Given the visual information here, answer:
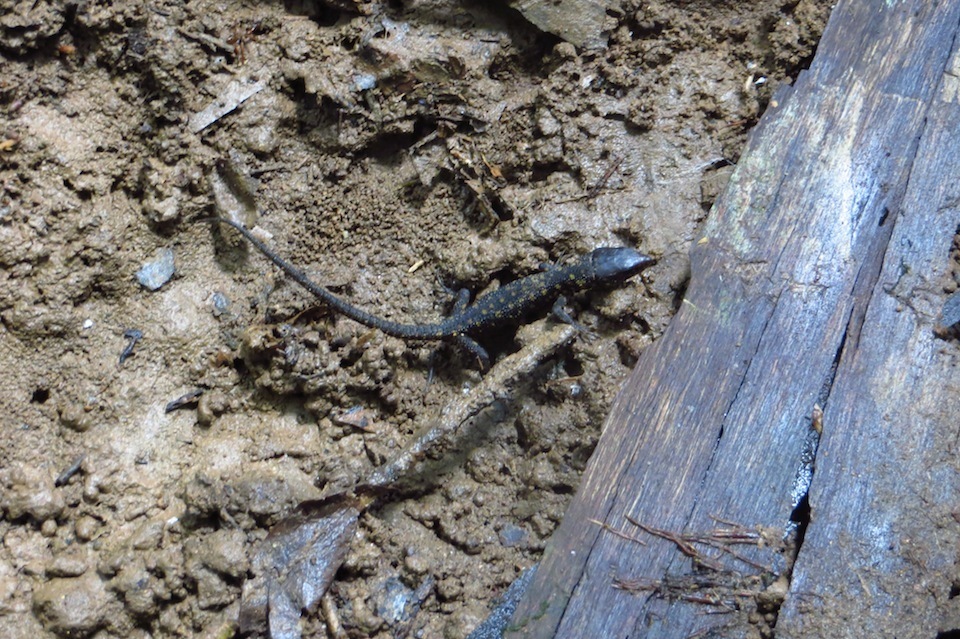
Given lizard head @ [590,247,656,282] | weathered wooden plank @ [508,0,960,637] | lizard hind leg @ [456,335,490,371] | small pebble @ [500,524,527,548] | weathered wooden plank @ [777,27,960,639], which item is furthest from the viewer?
lizard hind leg @ [456,335,490,371]

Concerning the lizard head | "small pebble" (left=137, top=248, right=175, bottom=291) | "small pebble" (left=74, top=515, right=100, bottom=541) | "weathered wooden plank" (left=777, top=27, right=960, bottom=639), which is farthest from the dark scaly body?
"small pebble" (left=74, top=515, right=100, bottom=541)

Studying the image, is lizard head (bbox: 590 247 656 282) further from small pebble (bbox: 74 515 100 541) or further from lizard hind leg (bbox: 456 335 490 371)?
small pebble (bbox: 74 515 100 541)

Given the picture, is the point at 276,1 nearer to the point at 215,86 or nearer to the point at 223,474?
the point at 215,86

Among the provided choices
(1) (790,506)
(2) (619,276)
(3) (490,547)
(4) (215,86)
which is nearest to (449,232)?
(2) (619,276)

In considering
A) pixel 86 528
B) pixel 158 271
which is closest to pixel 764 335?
pixel 158 271

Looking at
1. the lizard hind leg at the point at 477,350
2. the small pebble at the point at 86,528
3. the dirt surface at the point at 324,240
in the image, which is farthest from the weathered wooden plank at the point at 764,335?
the small pebble at the point at 86,528

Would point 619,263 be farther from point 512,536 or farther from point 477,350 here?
point 512,536
